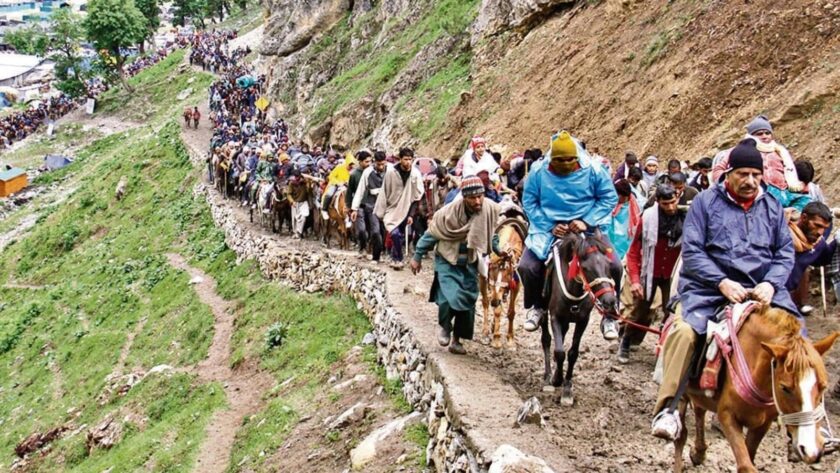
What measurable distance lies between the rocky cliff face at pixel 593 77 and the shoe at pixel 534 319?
20.4 ft

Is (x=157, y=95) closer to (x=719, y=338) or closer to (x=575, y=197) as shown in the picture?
(x=575, y=197)

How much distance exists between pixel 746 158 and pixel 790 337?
47.4 inches

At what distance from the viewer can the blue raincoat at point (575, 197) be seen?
6477 millimetres

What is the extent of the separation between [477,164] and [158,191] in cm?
2556

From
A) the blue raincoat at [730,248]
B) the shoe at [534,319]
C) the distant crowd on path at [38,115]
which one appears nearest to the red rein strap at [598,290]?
the shoe at [534,319]

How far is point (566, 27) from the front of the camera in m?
20.8

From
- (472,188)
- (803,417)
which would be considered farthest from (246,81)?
(803,417)

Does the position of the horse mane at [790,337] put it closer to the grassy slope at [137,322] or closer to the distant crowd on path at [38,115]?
the grassy slope at [137,322]

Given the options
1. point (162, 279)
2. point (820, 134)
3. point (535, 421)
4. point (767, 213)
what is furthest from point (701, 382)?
point (162, 279)

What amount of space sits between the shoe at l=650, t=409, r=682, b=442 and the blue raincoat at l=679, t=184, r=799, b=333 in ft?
1.86

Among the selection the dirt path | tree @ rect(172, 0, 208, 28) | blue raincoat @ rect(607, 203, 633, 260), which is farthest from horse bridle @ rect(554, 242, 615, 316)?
tree @ rect(172, 0, 208, 28)

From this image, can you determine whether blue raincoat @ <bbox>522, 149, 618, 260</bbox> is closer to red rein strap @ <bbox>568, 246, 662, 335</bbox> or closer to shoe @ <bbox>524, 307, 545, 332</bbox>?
red rein strap @ <bbox>568, 246, 662, 335</bbox>

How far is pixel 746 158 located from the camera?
185 inches

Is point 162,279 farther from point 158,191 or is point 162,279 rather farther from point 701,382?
point 701,382
